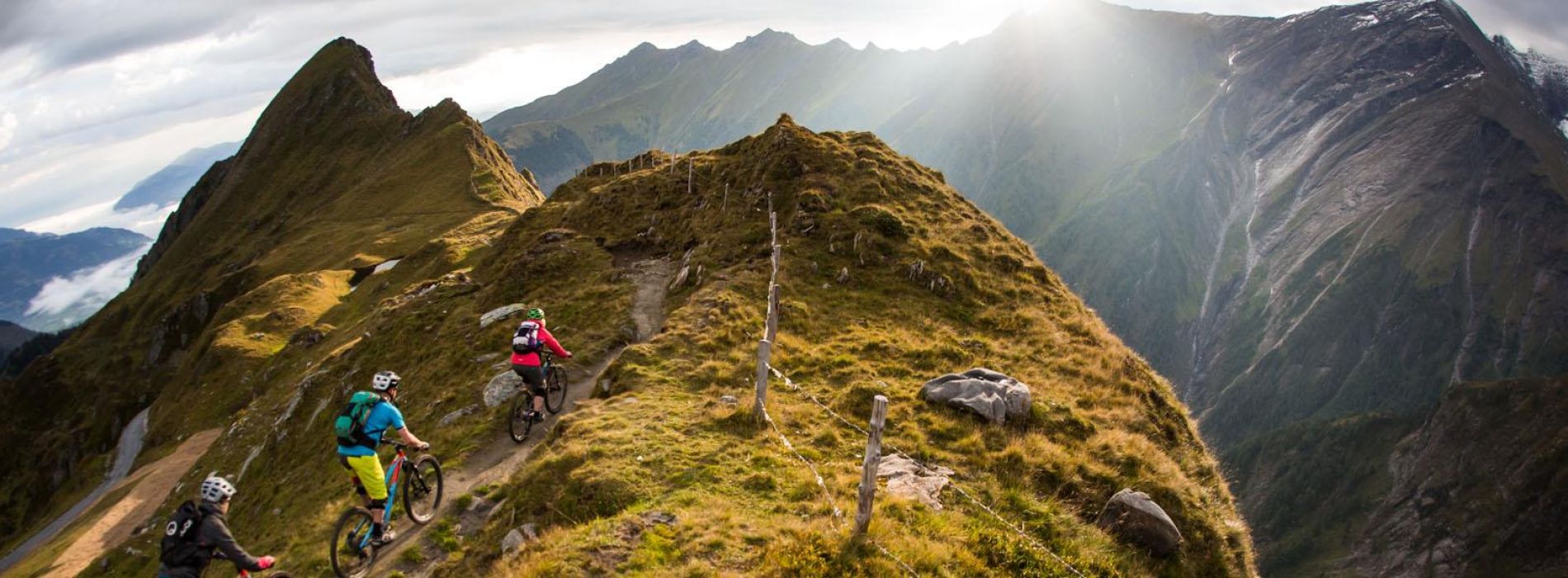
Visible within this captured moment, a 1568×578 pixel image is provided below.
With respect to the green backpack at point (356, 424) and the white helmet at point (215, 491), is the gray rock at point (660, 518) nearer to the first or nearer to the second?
the green backpack at point (356, 424)

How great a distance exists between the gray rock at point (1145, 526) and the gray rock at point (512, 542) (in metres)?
11.5

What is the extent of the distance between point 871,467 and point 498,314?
81.1 ft

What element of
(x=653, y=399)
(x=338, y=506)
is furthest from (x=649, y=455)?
(x=338, y=506)

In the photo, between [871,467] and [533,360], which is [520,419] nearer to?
[533,360]

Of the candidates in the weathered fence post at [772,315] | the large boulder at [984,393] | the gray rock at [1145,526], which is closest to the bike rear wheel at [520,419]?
the weathered fence post at [772,315]

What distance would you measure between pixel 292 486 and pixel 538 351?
13.6 meters

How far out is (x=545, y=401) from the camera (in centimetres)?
2128

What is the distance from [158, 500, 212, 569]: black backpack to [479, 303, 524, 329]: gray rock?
1968 centimetres

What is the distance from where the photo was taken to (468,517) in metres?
15.9

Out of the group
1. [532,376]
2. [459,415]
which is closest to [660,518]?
[532,376]

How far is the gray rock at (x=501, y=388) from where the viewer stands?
22.4 metres

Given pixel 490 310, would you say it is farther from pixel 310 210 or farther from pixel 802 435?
pixel 310 210

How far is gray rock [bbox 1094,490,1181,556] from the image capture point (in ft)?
46.3

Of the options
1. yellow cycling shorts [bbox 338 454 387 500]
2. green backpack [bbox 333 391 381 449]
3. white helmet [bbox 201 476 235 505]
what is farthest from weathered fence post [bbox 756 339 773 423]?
white helmet [bbox 201 476 235 505]
